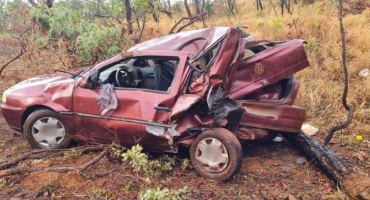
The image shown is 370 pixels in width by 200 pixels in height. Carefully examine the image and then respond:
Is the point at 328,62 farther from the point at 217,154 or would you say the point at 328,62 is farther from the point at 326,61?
the point at 217,154

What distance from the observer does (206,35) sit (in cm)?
451

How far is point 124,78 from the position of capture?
4.67m

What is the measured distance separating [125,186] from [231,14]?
1413 cm

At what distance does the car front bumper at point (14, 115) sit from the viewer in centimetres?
480

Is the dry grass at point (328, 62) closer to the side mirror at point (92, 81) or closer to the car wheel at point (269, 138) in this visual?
the car wheel at point (269, 138)

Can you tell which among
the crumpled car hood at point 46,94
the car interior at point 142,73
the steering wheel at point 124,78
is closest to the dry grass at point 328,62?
the car interior at point 142,73

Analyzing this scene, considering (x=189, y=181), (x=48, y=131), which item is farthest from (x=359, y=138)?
(x=48, y=131)

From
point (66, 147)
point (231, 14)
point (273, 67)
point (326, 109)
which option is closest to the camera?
point (273, 67)

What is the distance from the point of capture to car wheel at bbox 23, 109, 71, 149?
470cm

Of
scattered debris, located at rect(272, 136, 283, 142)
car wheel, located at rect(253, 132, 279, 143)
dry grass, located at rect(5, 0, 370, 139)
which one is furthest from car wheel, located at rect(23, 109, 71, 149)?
dry grass, located at rect(5, 0, 370, 139)

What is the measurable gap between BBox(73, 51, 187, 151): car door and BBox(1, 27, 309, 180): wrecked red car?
12 millimetres

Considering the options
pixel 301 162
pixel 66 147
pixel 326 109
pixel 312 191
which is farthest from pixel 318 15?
pixel 66 147

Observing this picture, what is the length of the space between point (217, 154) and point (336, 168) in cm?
133

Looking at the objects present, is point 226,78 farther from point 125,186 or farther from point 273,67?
point 125,186
